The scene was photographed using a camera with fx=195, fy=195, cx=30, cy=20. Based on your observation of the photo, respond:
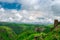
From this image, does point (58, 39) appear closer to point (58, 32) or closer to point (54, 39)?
point (54, 39)

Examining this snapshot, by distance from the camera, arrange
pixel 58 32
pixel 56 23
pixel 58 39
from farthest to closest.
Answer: pixel 56 23
pixel 58 32
pixel 58 39

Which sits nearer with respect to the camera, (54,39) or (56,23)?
(54,39)

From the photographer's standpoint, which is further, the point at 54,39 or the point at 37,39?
the point at 37,39

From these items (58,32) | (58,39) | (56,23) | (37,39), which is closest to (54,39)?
(58,39)

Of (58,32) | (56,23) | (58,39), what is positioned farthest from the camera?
(56,23)

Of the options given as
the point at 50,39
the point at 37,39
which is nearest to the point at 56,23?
the point at 37,39

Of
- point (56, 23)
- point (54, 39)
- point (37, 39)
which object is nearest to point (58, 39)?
point (54, 39)

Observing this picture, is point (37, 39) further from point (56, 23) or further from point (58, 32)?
point (56, 23)

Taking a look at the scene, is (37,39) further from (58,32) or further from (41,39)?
(58,32)
